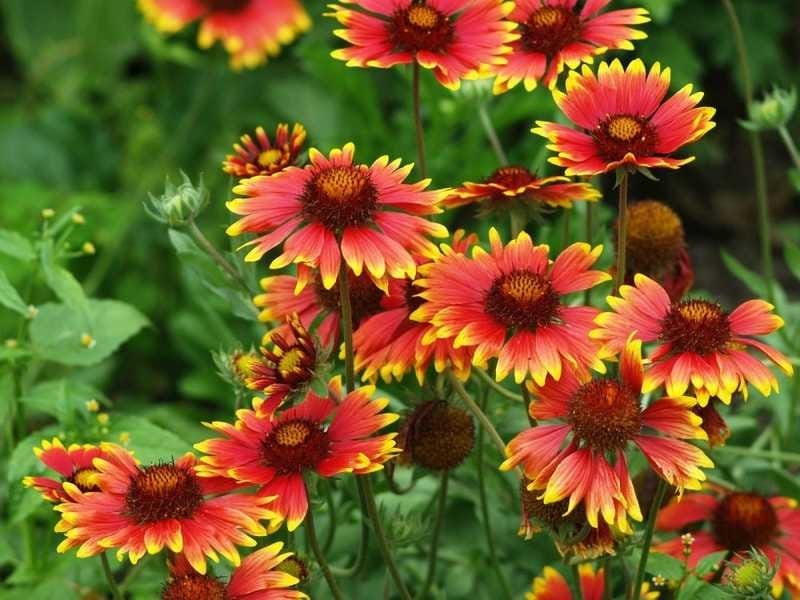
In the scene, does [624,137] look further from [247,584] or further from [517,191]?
[247,584]

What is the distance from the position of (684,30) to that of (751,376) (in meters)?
1.84

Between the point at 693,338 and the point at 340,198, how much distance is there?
31 centimetres

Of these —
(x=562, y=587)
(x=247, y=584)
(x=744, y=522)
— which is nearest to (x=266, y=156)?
(x=247, y=584)

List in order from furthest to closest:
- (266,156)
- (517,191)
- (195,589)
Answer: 1. (266,156)
2. (517,191)
3. (195,589)

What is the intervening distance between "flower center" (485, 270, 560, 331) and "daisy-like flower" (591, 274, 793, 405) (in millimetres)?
55

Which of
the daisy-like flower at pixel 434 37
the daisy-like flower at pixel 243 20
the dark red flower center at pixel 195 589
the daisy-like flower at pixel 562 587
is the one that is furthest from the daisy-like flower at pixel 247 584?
the daisy-like flower at pixel 243 20

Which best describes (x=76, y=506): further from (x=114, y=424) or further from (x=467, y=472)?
(x=467, y=472)

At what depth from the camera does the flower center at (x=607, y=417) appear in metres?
1.08

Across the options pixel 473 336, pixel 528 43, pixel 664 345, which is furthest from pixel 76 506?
pixel 528 43

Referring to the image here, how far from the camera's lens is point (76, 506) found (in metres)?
1.06

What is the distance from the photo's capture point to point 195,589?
3.51ft

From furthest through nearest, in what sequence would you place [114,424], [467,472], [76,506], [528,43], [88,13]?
[88,13], [467,472], [114,424], [528,43], [76,506]

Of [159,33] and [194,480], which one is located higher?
[194,480]

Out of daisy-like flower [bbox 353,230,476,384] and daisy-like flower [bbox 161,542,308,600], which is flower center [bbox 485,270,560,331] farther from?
daisy-like flower [bbox 161,542,308,600]
